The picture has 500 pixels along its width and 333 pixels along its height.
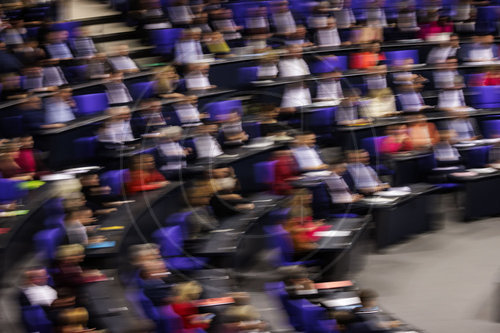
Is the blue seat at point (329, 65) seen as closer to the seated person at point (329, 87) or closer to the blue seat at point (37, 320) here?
the seated person at point (329, 87)

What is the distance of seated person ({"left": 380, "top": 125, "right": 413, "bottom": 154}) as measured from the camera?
39.1 ft

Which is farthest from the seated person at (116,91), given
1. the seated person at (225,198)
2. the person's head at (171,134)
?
the seated person at (225,198)

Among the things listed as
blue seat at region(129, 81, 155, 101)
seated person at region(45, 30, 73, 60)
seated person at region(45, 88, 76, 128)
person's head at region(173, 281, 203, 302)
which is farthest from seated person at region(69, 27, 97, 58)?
person's head at region(173, 281, 203, 302)

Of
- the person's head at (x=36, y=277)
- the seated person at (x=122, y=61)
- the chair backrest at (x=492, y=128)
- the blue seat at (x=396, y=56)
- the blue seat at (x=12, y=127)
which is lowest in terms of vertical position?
the person's head at (x=36, y=277)

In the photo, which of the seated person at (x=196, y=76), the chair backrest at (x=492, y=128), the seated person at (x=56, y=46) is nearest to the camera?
the seated person at (x=56, y=46)

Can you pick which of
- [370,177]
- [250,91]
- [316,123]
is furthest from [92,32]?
[370,177]

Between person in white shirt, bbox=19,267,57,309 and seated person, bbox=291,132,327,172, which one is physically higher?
seated person, bbox=291,132,327,172

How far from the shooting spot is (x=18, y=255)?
9.25m

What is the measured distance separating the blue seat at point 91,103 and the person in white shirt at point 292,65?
264cm

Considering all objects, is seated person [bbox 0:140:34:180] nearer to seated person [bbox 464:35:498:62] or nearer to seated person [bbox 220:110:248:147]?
seated person [bbox 220:110:248:147]

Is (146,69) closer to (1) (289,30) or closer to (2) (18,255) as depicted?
(1) (289,30)

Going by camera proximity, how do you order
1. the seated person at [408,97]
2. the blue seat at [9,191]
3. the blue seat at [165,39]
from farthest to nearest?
the blue seat at [165,39] → the seated person at [408,97] → the blue seat at [9,191]

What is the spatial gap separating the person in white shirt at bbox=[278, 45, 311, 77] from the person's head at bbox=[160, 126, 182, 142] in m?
2.24

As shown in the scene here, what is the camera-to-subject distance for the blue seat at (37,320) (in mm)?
7602
